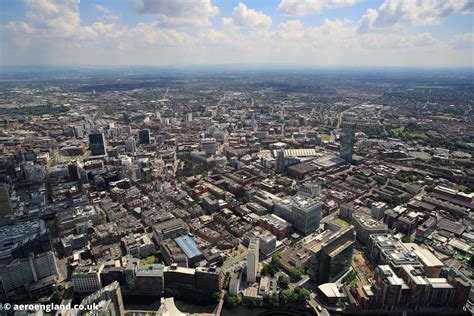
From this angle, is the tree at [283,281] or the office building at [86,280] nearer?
the office building at [86,280]

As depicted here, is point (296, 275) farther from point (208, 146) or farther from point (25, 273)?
point (208, 146)

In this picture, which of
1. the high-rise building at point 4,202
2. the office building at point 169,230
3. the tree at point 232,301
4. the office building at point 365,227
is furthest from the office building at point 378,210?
the high-rise building at point 4,202

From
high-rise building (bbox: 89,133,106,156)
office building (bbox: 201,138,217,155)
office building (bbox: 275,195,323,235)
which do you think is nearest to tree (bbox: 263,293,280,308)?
office building (bbox: 275,195,323,235)

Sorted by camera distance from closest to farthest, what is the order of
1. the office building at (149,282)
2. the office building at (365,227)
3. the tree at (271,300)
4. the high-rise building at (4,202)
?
the tree at (271,300) < the office building at (149,282) < the office building at (365,227) < the high-rise building at (4,202)

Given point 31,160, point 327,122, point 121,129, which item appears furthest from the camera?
point 327,122

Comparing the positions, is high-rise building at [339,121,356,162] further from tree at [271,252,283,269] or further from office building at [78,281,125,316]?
office building at [78,281,125,316]

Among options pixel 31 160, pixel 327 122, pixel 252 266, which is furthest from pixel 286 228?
pixel 327 122

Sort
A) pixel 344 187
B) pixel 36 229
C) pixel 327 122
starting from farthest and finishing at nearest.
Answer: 1. pixel 327 122
2. pixel 344 187
3. pixel 36 229

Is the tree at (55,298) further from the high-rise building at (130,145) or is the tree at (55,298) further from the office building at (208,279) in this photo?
the high-rise building at (130,145)

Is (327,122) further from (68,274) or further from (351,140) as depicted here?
(68,274)
